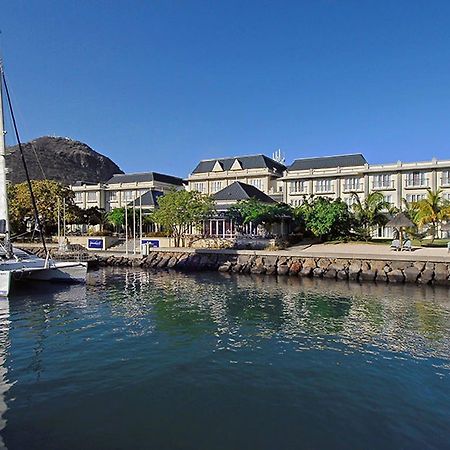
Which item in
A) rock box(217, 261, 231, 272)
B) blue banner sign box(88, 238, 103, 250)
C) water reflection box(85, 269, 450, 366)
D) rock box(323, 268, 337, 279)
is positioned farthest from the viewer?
blue banner sign box(88, 238, 103, 250)

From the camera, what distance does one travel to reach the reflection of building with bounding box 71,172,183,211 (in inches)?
3159

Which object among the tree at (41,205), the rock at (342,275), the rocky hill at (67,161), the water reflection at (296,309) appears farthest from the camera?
the rocky hill at (67,161)

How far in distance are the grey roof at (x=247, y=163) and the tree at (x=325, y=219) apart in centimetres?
2800

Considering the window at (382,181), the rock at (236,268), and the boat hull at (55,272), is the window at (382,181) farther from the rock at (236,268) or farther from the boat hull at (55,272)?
the boat hull at (55,272)

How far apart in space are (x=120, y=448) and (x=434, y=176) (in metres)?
61.4

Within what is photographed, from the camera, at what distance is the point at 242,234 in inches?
1768

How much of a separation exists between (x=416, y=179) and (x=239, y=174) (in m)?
29.9

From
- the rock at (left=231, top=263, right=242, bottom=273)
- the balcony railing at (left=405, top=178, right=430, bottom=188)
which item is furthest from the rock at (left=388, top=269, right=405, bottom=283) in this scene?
the balcony railing at (left=405, top=178, right=430, bottom=188)

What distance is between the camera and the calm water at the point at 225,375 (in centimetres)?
757

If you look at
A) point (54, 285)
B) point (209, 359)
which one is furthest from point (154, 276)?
point (209, 359)

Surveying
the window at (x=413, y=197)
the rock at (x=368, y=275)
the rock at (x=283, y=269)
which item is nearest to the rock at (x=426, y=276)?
the rock at (x=368, y=275)

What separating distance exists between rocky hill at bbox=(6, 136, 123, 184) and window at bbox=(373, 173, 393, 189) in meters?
110

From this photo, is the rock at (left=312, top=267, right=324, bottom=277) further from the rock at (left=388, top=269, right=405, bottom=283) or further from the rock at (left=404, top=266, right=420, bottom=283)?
the rock at (left=404, top=266, right=420, bottom=283)

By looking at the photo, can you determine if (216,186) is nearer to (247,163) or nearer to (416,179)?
(247,163)
